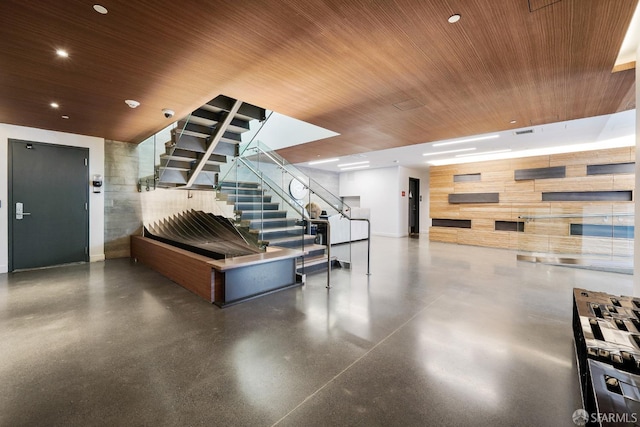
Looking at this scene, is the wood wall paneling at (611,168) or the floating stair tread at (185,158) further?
the wood wall paneling at (611,168)

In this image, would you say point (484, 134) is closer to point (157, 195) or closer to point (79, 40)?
point (79, 40)

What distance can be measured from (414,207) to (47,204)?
39.6 feet

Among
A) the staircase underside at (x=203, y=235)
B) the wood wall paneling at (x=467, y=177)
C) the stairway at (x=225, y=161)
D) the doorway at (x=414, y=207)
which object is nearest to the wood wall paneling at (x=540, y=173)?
the wood wall paneling at (x=467, y=177)

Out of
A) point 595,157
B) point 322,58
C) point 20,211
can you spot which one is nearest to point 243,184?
point 322,58

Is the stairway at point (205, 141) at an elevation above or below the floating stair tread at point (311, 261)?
above

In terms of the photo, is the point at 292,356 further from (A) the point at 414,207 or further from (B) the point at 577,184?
(A) the point at 414,207

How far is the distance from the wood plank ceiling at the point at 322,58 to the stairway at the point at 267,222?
1.52 metres

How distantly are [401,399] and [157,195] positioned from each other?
7.22 m

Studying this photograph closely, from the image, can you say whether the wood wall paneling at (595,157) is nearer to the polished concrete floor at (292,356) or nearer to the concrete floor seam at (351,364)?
the polished concrete floor at (292,356)

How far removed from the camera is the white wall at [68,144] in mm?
4906

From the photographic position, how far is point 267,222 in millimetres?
4871

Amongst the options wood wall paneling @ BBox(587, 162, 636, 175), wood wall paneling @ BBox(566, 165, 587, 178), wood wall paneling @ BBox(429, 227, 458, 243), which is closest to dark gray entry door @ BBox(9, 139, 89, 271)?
wood wall paneling @ BBox(429, 227, 458, 243)

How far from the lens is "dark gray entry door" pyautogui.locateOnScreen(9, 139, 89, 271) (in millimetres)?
5043

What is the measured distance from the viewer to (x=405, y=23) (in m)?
2.26
